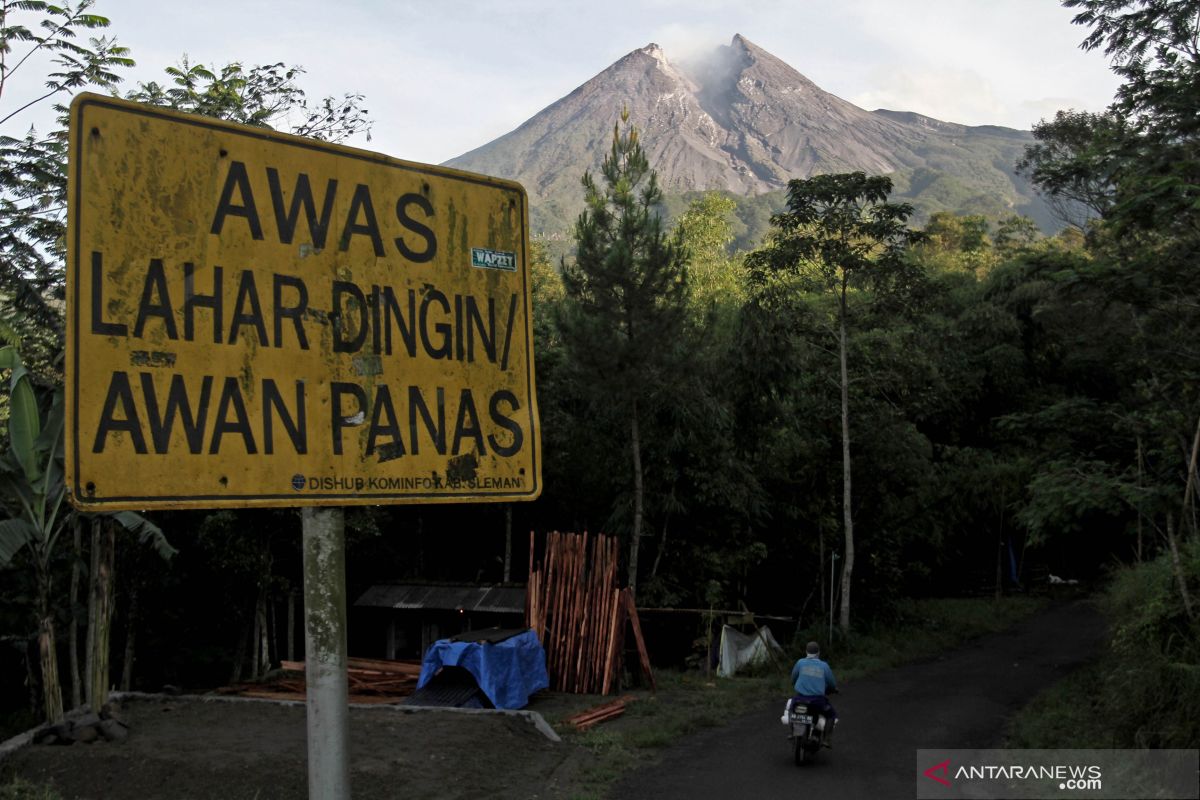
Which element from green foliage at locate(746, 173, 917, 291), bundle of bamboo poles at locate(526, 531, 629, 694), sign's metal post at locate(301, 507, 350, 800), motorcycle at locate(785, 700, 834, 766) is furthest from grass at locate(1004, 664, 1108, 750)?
sign's metal post at locate(301, 507, 350, 800)

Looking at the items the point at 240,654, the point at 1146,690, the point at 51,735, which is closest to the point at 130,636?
the point at 240,654

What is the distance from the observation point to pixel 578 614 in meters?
14.9

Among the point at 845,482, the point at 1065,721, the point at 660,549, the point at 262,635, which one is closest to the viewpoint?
the point at 1065,721

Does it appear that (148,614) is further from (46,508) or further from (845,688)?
(845,688)

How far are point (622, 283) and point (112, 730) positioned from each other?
406 inches

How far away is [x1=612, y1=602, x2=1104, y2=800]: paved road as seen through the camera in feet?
30.5

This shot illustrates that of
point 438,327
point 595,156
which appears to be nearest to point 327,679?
point 438,327

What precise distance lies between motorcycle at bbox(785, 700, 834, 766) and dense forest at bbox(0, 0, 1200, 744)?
3.18 m

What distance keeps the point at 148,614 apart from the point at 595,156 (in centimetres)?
15759

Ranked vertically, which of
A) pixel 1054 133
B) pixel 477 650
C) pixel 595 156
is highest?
pixel 595 156

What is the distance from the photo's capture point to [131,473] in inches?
72.2

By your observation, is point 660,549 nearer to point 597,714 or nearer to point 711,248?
point 597,714

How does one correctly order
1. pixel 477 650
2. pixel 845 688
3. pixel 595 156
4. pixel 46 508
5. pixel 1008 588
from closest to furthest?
pixel 46 508 → pixel 477 650 → pixel 845 688 → pixel 1008 588 → pixel 595 156

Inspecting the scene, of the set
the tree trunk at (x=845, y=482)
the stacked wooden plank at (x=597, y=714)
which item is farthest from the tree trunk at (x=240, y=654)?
the tree trunk at (x=845, y=482)
